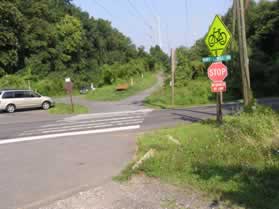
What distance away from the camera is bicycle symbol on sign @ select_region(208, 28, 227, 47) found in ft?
38.4

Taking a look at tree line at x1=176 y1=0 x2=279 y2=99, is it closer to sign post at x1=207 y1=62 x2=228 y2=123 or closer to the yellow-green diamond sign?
the yellow-green diamond sign

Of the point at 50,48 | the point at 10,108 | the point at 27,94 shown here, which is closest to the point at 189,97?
the point at 27,94

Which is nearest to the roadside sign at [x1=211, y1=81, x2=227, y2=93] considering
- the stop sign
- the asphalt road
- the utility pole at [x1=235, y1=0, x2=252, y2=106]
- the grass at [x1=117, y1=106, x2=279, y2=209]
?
the stop sign

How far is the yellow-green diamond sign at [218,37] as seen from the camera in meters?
11.7

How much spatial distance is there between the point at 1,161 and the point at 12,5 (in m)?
49.1

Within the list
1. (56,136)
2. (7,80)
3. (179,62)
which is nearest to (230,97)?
(179,62)

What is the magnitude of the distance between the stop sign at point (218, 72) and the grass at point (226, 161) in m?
1.67

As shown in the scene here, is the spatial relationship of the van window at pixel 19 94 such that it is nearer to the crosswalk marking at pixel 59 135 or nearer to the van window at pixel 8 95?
the van window at pixel 8 95

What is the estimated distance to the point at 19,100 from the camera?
2553 centimetres

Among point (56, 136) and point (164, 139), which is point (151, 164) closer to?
point (164, 139)

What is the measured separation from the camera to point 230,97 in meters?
31.4

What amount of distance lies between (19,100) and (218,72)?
60.6 feet

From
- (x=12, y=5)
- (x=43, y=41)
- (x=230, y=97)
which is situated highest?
(x=12, y=5)

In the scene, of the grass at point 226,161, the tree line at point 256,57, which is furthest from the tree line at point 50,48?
the grass at point 226,161
